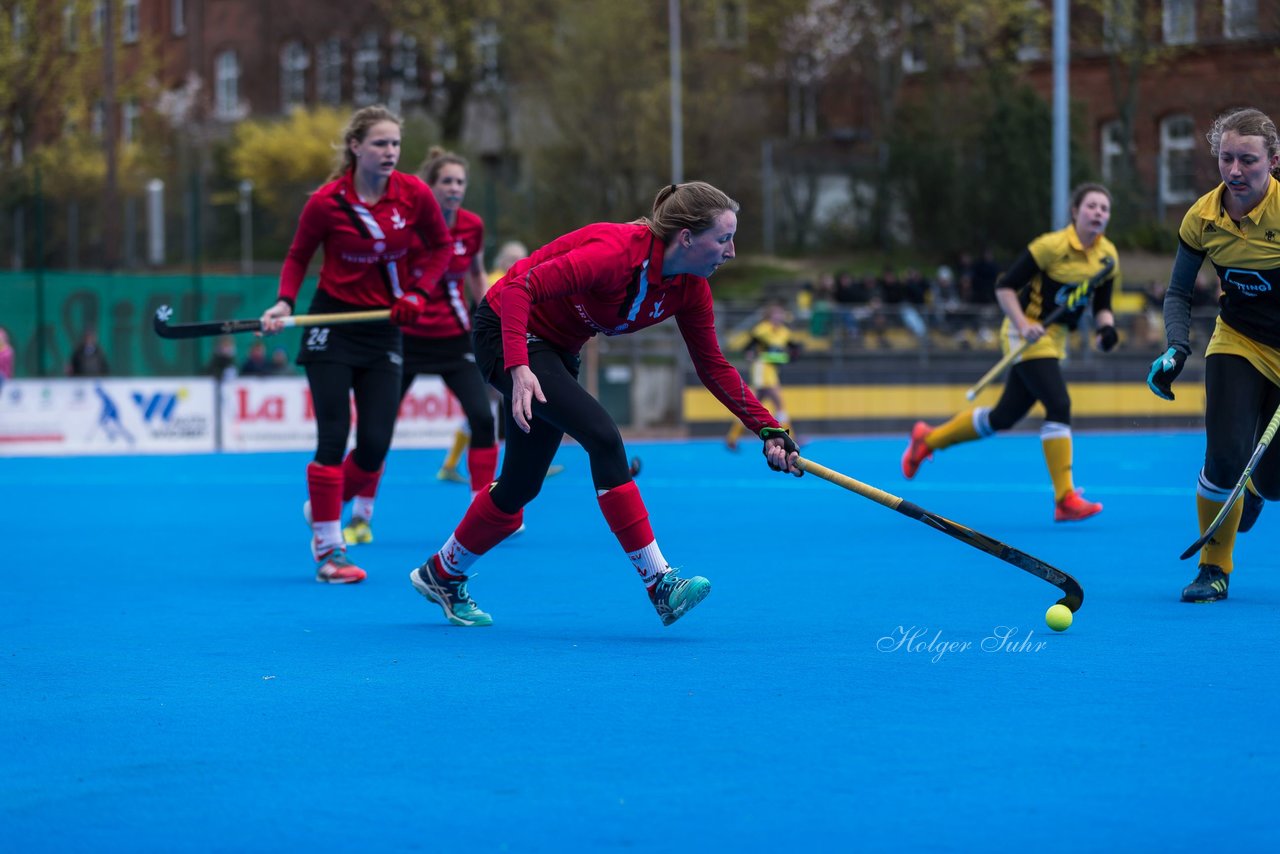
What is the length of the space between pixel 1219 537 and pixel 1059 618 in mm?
1281

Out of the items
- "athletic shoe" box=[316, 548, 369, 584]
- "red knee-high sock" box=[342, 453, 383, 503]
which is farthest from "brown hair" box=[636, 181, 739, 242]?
"red knee-high sock" box=[342, 453, 383, 503]

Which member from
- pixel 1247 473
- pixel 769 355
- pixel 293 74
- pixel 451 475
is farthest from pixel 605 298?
pixel 293 74

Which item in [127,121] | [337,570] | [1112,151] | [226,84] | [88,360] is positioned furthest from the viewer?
[127,121]

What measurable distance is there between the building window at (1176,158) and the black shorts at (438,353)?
2401cm

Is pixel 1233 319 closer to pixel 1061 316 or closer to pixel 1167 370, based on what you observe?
pixel 1167 370

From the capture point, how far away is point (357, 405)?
28.6ft

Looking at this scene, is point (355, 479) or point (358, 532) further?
point (358, 532)

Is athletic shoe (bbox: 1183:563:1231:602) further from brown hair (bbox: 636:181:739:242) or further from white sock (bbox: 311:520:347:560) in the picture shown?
white sock (bbox: 311:520:347:560)

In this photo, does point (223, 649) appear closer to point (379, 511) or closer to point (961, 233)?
point (379, 511)

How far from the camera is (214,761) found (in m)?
4.28

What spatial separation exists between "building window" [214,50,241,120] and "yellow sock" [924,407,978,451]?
1850 inches

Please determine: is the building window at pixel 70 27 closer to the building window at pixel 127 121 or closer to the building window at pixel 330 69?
the building window at pixel 330 69

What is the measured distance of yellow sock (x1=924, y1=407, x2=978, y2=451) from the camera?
1127 cm

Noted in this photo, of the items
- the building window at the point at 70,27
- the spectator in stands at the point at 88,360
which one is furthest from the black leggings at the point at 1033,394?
the building window at the point at 70,27
